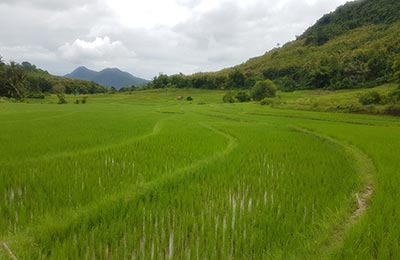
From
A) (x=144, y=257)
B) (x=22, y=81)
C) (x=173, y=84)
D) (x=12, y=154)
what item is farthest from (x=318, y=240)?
(x=173, y=84)

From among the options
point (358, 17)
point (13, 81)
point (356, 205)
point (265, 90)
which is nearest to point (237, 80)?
point (265, 90)

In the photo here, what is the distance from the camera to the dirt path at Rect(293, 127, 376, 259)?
3579mm

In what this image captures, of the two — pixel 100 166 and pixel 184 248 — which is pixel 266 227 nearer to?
pixel 184 248

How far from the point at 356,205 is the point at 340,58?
7708 centimetres

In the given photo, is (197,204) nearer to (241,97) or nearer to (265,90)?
(265,90)

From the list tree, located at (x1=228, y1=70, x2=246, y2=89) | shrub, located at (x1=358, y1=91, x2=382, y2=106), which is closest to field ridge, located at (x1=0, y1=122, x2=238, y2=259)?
shrub, located at (x1=358, y1=91, x2=382, y2=106)

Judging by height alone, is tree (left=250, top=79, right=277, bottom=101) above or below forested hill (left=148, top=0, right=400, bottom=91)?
below

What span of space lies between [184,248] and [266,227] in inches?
43.8

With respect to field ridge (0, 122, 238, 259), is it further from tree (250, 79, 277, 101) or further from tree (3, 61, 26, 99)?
tree (3, 61, 26, 99)

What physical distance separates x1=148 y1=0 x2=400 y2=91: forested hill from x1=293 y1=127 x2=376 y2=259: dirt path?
44.6m

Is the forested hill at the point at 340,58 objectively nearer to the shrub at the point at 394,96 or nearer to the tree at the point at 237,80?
the tree at the point at 237,80

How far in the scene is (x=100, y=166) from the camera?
711 cm

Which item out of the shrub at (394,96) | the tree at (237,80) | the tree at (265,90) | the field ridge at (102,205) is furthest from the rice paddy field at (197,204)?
the tree at (237,80)

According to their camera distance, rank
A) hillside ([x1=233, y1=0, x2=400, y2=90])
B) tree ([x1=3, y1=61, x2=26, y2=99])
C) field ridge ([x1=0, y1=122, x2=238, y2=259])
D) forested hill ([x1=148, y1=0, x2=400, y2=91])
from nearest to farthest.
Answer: field ridge ([x1=0, y1=122, x2=238, y2=259]) < hillside ([x1=233, y1=0, x2=400, y2=90]) < forested hill ([x1=148, y1=0, x2=400, y2=91]) < tree ([x1=3, y1=61, x2=26, y2=99])
